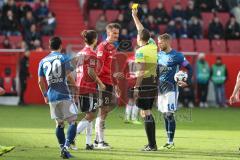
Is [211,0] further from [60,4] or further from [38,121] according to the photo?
[38,121]

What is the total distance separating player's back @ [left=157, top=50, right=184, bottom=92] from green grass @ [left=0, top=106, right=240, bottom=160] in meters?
1.26

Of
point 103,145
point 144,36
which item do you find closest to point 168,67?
point 144,36

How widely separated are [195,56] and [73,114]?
50.0 ft

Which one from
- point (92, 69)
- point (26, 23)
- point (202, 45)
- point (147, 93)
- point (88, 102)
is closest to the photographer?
point (92, 69)

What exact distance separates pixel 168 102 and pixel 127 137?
1.81 m

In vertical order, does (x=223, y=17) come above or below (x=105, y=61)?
above

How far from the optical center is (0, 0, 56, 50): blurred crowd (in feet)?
87.8

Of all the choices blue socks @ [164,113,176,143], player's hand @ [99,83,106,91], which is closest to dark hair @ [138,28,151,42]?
player's hand @ [99,83,106,91]

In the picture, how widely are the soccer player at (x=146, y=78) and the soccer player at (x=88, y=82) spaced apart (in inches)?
32.1

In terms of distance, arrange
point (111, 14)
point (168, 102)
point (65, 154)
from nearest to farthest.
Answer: point (65, 154)
point (168, 102)
point (111, 14)

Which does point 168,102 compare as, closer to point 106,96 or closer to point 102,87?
point 106,96

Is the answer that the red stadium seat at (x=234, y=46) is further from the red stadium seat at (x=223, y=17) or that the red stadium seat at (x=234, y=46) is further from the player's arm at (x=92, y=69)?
the player's arm at (x=92, y=69)

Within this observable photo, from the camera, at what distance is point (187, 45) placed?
94.3 feet

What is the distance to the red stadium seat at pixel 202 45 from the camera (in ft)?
95.0
